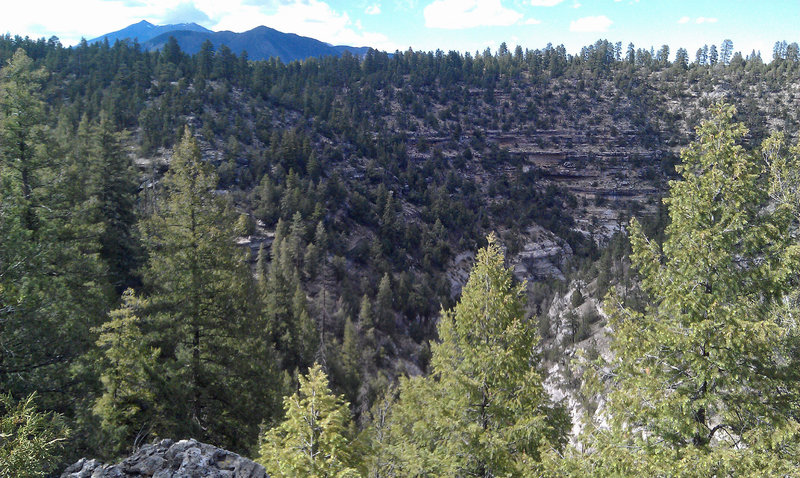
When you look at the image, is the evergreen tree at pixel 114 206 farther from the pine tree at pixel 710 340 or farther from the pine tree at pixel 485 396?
the pine tree at pixel 710 340

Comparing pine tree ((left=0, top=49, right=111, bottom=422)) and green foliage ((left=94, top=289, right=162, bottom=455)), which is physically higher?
pine tree ((left=0, top=49, right=111, bottom=422))

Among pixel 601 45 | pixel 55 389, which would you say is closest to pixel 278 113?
pixel 55 389

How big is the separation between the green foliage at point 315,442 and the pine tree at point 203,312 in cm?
499

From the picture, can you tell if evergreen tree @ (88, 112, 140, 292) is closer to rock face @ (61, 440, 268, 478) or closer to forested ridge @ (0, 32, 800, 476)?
forested ridge @ (0, 32, 800, 476)

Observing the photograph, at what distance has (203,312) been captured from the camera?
13.6 meters

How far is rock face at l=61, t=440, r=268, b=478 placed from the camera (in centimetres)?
712

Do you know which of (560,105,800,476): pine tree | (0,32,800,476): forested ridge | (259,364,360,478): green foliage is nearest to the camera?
(560,105,800,476): pine tree

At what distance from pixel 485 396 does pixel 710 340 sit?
4818 millimetres

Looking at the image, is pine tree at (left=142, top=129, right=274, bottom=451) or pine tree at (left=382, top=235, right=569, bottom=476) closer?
pine tree at (left=382, top=235, right=569, bottom=476)

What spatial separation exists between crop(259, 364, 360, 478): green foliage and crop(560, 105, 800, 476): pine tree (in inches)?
171

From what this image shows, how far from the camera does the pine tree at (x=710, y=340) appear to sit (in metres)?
5.93

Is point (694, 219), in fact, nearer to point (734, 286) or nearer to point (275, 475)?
point (734, 286)

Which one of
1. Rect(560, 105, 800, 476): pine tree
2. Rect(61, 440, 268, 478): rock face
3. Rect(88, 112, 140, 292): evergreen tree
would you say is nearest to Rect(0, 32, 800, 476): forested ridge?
Rect(560, 105, 800, 476): pine tree

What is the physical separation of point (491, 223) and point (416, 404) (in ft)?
256
